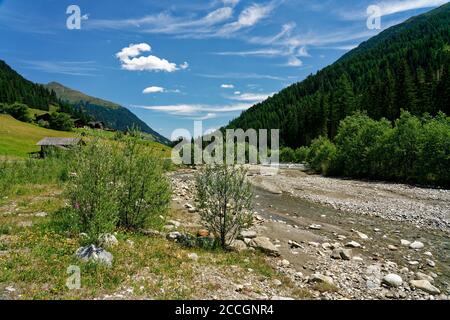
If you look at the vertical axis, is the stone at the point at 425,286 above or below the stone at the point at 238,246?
below

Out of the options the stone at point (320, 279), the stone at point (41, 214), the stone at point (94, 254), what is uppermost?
the stone at point (94, 254)

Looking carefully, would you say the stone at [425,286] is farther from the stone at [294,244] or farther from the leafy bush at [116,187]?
the leafy bush at [116,187]

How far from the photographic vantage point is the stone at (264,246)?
41.3 feet

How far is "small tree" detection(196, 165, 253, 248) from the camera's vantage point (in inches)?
493

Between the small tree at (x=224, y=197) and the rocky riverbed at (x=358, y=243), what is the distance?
3.62 ft

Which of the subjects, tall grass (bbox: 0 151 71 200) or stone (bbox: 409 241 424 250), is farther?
tall grass (bbox: 0 151 71 200)

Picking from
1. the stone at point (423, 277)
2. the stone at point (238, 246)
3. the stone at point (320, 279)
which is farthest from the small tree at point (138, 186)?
the stone at point (423, 277)

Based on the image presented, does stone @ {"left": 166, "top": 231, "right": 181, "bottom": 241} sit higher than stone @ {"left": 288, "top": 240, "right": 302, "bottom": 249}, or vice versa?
stone @ {"left": 166, "top": 231, "right": 181, "bottom": 241}

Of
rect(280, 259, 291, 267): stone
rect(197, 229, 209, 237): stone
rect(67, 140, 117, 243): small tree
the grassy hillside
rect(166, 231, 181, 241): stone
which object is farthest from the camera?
the grassy hillside

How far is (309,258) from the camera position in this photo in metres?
12.5

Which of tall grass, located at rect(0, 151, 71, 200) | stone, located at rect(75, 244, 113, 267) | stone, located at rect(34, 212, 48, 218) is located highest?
tall grass, located at rect(0, 151, 71, 200)

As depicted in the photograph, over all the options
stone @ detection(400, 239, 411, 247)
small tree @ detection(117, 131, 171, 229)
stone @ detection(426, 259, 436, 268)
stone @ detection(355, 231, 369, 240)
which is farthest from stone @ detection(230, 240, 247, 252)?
stone @ detection(400, 239, 411, 247)

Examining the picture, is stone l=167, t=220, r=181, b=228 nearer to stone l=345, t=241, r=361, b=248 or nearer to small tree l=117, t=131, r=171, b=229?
small tree l=117, t=131, r=171, b=229
